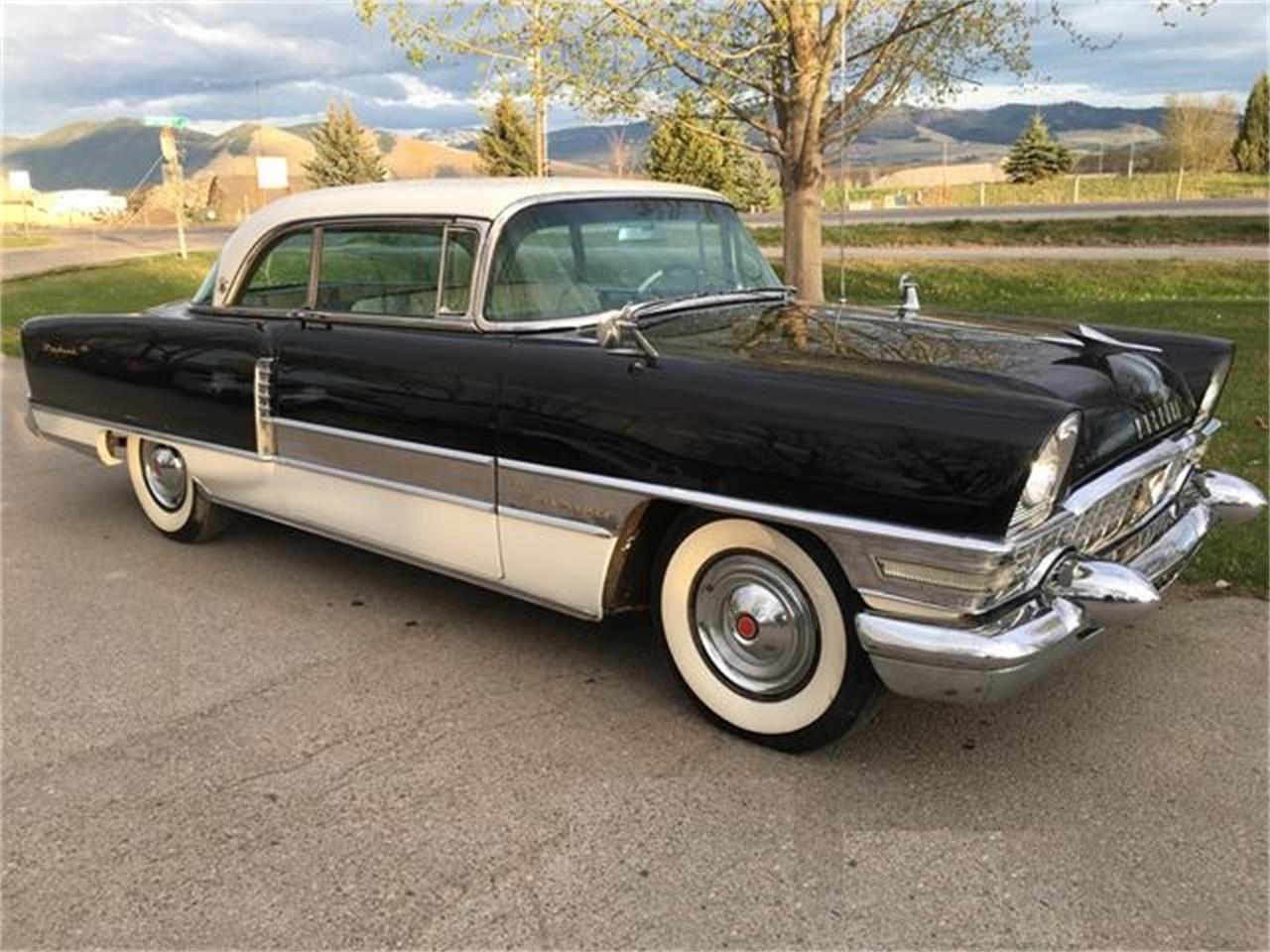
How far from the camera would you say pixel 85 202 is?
2603 inches

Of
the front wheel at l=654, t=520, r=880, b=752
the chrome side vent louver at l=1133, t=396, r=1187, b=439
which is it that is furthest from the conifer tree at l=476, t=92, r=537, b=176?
the front wheel at l=654, t=520, r=880, b=752

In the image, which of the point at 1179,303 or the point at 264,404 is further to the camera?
the point at 1179,303

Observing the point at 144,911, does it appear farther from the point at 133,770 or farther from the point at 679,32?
the point at 679,32

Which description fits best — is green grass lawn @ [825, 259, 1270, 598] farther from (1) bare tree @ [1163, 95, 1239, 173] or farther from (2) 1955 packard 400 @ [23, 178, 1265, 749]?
(1) bare tree @ [1163, 95, 1239, 173]

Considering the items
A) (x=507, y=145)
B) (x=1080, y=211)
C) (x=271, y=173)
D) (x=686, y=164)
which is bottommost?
(x=1080, y=211)

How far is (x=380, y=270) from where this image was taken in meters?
4.19

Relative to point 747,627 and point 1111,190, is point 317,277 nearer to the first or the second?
point 747,627

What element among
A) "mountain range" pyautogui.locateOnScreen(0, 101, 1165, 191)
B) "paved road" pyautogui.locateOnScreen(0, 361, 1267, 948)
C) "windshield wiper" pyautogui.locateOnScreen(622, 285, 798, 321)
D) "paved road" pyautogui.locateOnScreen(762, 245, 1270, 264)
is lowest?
"paved road" pyautogui.locateOnScreen(0, 361, 1267, 948)

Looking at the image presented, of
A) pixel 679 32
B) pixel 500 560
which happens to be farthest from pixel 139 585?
pixel 679 32

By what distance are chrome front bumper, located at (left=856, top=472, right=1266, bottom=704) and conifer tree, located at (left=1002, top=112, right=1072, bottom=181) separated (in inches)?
1941

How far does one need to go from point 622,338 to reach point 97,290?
17607 millimetres

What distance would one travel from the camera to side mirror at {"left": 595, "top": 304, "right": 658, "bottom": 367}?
3.25 m

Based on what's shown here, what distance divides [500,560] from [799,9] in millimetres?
5856

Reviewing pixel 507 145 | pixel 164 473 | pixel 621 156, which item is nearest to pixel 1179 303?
pixel 164 473
